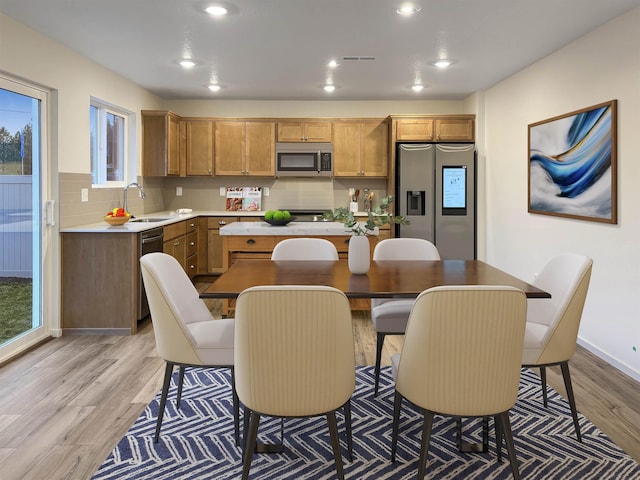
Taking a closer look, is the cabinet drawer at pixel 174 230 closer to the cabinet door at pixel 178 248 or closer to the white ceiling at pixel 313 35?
the cabinet door at pixel 178 248

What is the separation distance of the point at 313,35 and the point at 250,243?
1773 millimetres

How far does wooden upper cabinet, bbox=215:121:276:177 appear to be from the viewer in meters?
6.91

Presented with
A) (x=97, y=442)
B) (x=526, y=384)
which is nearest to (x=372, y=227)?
(x=526, y=384)

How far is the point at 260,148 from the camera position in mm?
6938

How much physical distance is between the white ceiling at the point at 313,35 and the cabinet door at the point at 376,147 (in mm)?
1028

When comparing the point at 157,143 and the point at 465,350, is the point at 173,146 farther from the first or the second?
the point at 465,350

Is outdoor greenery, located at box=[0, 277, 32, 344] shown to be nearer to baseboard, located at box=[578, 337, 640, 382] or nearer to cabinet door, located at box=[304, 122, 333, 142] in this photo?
cabinet door, located at box=[304, 122, 333, 142]

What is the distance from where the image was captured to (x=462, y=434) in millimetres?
2572

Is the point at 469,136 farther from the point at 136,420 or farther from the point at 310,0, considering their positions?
the point at 136,420

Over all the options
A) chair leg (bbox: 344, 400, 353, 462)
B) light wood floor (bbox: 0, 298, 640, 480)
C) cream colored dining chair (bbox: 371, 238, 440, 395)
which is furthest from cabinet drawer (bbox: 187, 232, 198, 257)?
Result: chair leg (bbox: 344, 400, 353, 462)

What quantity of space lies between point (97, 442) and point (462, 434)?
1690mm

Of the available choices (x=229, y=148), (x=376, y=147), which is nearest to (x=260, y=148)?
(x=229, y=148)

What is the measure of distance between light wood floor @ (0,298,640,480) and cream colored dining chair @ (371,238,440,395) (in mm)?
657

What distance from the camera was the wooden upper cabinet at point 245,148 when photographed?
6914 mm
